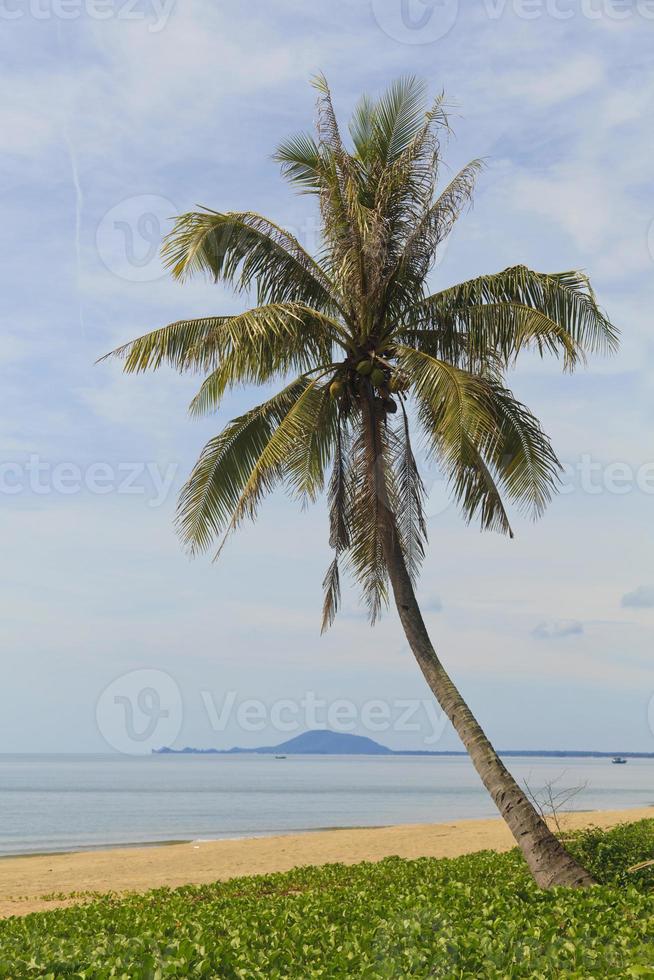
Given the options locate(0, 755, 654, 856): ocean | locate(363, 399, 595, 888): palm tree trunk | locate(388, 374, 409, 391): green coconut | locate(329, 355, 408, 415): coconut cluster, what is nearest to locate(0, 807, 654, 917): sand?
locate(0, 755, 654, 856): ocean

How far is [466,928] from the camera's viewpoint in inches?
331

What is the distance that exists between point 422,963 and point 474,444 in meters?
6.23

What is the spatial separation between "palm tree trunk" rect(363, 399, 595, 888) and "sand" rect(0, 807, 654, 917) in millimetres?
7700

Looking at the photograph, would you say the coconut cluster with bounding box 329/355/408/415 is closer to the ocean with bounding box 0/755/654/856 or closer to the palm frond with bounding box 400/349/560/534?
the palm frond with bounding box 400/349/560/534

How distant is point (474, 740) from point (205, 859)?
13.9 metres

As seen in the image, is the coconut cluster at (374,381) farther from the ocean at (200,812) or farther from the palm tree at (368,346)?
the ocean at (200,812)

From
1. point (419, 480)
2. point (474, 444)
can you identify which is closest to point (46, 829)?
point (419, 480)

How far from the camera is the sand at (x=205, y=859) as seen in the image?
1824 centimetres

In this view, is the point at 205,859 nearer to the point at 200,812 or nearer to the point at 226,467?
the point at 226,467

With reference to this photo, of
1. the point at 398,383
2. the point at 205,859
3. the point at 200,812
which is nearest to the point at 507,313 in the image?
the point at 398,383

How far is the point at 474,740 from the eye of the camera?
38.8 feet

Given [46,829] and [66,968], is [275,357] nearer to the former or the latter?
[66,968]

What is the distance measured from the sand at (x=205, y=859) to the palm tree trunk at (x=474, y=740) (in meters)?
7.70

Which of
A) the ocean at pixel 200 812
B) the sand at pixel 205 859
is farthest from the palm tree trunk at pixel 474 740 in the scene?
the ocean at pixel 200 812
